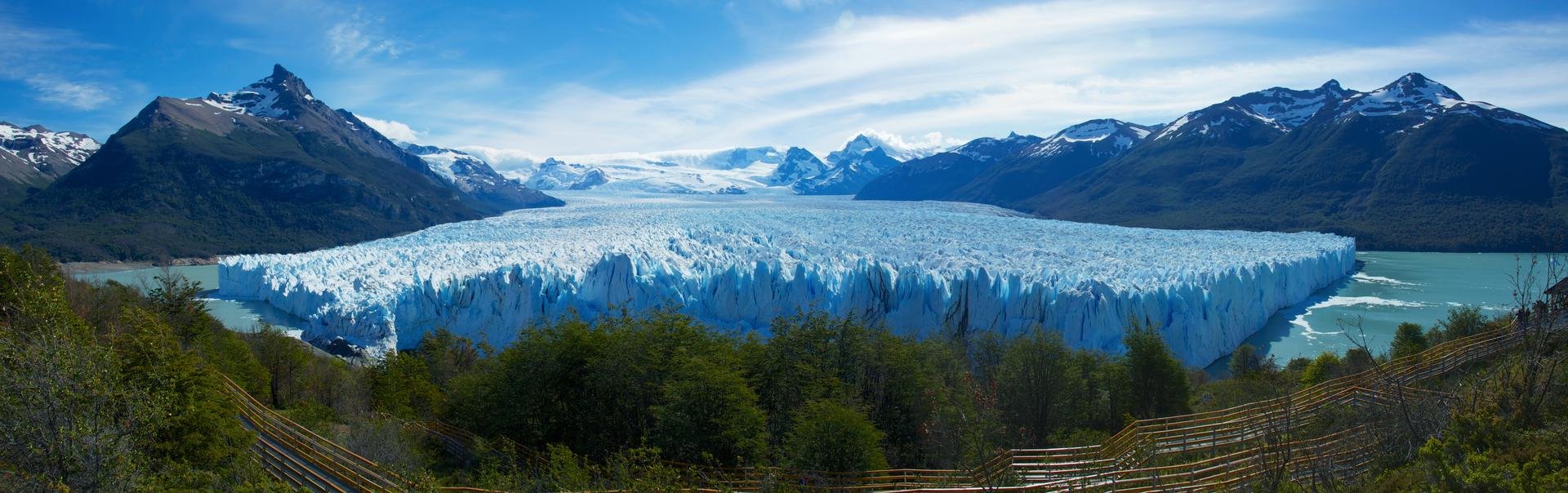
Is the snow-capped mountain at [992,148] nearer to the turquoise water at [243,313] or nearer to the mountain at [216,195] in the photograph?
the mountain at [216,195]

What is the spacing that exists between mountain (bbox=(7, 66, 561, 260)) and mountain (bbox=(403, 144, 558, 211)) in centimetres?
2408

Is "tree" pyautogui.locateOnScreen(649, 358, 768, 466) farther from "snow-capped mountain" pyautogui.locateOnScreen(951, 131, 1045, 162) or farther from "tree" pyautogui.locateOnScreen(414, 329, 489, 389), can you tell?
"snow-capped mountain" pyautogui.locateOnScreen(951, 131, 1045, 162)

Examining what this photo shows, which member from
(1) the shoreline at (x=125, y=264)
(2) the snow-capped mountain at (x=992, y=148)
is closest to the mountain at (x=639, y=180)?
(2) the snow-capped mountain at (x=992, y=148)

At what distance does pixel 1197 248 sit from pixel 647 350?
3275 centimetres

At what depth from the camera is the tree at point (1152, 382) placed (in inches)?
601

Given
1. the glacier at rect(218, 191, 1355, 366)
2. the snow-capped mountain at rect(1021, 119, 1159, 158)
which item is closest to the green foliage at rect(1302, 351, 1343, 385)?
the glacier at rect(218, 191, 1355, 366)

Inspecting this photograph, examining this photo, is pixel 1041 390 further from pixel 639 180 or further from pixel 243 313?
pixel 639 180

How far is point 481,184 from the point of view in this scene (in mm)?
133375

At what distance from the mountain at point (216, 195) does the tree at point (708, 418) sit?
200ft

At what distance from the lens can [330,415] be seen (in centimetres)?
1434

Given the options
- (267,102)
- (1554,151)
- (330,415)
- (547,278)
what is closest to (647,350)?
(330,415)

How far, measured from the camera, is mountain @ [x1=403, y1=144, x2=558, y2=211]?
126 meters

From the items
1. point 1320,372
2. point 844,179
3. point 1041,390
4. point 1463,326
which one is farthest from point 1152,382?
point 844,179

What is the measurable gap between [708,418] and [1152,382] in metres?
9.57
